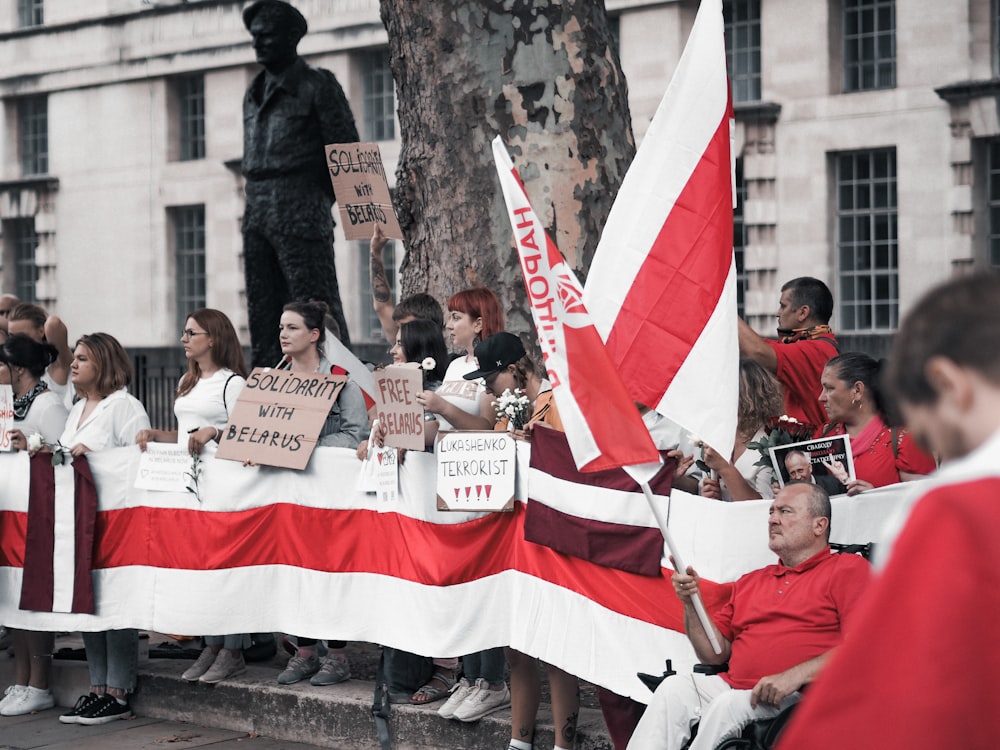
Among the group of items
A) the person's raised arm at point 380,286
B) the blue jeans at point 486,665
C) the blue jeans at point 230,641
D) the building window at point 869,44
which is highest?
the building window at point 869,44

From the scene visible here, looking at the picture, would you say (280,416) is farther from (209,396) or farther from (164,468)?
(164,468)

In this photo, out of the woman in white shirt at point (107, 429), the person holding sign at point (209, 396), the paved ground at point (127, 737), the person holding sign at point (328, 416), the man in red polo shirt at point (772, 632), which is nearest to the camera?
the man in red polo shirt at point (772, 632)

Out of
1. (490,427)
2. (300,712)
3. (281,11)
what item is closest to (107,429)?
(300,712)

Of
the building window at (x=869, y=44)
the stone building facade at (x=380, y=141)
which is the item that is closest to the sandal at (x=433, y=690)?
the stone building facade at (x=380, y=141)

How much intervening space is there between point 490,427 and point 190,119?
2638cm

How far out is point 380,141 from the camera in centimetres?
2853

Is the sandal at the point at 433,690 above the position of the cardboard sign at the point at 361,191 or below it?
below

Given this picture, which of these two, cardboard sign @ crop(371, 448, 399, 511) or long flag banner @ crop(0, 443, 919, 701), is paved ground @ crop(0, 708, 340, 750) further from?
cardboard sign @ crop(371, 448, 399, 511)

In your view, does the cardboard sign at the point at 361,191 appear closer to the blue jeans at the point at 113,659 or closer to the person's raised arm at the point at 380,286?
the person's raised arm at the point at 380,286

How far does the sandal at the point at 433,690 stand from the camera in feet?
22.0

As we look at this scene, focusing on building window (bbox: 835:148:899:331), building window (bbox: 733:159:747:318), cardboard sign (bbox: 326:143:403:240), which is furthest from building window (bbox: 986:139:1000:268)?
cardboard sign (bbox: 326:143:403:240)

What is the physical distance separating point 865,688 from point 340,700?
17.2 feet

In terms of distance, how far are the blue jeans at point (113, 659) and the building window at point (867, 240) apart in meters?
17.3

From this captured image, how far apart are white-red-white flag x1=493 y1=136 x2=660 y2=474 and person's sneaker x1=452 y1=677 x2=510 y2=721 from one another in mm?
2181
